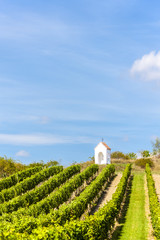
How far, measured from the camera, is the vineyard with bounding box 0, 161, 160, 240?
14258 mm

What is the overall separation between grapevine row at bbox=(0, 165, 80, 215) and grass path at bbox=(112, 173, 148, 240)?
36.6ft

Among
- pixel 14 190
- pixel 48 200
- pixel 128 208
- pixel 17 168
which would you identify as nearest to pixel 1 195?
pixel 14 190

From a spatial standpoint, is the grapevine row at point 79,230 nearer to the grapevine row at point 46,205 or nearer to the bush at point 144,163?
the grapevine row at point 46,205

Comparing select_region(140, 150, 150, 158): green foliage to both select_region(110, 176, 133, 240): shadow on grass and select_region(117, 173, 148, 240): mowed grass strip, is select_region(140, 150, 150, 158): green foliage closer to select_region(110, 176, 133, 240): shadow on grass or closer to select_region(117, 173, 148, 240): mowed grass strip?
select_region(117, 173, 148, 240): mowed grass strip

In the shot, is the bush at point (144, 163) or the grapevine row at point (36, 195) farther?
the bush at point (144, 163)

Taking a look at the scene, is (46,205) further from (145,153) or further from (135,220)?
(145,153)

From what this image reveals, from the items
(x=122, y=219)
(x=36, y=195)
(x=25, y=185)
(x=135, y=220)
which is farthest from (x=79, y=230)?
(x=25, y=185)

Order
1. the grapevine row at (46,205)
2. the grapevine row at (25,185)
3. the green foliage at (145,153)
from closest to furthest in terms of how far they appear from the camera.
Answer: the grapevine row at (46,205)
the grapevine row at (25,185)
the green foliage at (145,153)

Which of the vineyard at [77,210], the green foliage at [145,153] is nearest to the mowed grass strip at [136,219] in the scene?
the vineyard at [77,210]

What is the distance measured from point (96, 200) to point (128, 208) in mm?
5386

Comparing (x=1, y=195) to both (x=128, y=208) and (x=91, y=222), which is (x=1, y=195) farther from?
(x=91, y=222)

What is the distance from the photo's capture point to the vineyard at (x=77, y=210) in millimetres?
14258

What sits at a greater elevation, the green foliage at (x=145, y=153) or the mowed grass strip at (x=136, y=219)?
the green foliage at (x=145, y=153)

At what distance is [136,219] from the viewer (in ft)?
89.1
